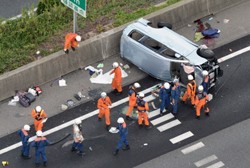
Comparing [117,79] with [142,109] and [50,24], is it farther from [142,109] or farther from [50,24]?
[50,24]

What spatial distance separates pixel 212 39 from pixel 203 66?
311cm

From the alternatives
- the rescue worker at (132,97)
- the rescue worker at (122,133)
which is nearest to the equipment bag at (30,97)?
the rescue worker at (132,97)

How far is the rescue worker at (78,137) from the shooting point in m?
21.0

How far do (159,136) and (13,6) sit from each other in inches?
368

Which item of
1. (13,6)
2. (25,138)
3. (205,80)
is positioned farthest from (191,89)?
(13,6)

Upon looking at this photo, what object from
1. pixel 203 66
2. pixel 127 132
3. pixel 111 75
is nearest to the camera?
pixel 127 132

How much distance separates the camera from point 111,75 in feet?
81.3

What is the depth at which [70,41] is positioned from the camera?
2448 cm

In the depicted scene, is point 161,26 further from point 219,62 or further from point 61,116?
point 61,116

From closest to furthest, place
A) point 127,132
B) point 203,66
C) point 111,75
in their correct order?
point 127,132 < point 203,66 < point 111,75

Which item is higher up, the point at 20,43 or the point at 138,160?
the point at 20,43

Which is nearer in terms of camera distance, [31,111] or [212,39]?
[31,111]

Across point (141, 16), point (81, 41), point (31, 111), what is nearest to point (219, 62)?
point (141, 16)

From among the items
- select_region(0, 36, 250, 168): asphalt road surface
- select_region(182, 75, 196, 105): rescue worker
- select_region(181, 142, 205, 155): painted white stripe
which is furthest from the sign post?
select_region(181, 142, 205, 155): painted white stripe
